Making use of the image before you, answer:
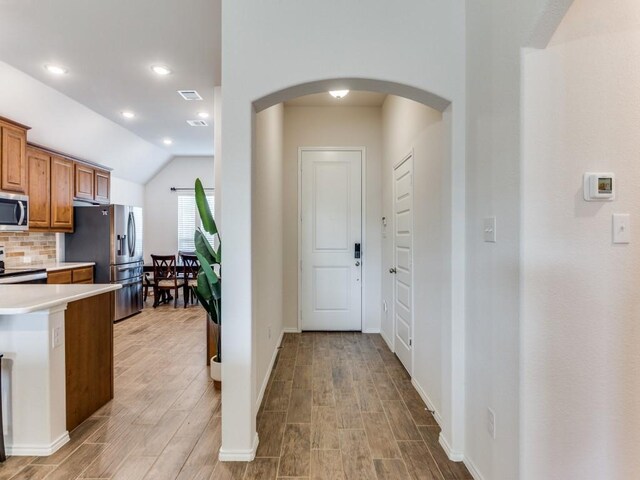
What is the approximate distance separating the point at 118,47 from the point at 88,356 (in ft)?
8.62

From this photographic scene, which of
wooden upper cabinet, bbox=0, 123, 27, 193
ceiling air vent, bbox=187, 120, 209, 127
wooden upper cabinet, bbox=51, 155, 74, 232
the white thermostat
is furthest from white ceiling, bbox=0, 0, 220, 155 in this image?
the white thermostat

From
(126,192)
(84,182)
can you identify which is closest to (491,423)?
(84,182)

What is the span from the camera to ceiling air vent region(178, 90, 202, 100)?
3906 millimetres

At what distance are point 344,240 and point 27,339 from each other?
3213 mm

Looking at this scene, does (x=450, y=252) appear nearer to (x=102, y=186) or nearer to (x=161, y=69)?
(x=161, y=69)

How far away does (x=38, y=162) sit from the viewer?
4.23 metres

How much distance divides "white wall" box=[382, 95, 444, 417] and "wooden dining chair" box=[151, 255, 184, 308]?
4.61 metres

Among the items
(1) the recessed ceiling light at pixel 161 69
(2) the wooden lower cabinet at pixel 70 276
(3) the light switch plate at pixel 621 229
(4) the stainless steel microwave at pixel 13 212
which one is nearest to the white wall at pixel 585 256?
(3) the light switch plate at pixel 621 229

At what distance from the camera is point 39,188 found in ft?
13.9

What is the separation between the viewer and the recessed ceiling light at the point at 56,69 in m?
3.28

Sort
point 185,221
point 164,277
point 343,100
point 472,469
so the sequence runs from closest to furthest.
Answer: point 472,469, point 343,100, point 164,277, point 185,221

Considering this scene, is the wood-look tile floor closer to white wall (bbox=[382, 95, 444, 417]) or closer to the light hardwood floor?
the light hardwood floor

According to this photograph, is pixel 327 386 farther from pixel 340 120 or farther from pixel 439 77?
pixel 340 120

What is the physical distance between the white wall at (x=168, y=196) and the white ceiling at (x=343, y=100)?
3.87 meters
